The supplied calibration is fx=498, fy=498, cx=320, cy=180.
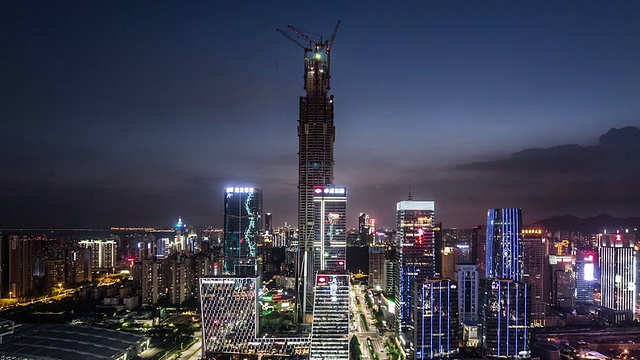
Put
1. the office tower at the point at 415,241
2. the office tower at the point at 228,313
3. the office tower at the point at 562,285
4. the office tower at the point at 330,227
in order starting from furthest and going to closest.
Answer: the office tower at the point at 562,285, the office tower at the point at 330,227, the office tower at the point at 415,241, the office tower at the point at 228,313

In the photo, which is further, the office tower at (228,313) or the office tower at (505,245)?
→ the office tower at (505,245)

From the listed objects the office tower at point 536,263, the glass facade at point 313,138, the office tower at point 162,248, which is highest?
the glass facade at point 313,138

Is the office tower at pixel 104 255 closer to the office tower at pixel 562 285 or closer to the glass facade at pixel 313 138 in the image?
the glass facade at pixel 313 138

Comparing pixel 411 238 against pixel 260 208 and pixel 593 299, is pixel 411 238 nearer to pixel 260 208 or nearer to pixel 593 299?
pixel 260 208

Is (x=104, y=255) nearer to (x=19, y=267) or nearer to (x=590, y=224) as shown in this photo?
(x=19, y=267)

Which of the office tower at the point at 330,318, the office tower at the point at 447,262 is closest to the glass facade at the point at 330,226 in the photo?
the office tower at the point at 447,262

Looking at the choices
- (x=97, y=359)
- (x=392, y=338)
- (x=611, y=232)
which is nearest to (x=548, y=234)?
(x=611, y=232)

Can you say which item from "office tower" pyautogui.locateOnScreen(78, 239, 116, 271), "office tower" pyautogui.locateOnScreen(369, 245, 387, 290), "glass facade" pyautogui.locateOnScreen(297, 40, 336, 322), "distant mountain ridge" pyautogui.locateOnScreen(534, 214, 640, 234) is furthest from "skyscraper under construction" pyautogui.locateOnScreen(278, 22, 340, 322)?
"office tower" pyautogui.locateOnScreen(78, 239, 116, 271)

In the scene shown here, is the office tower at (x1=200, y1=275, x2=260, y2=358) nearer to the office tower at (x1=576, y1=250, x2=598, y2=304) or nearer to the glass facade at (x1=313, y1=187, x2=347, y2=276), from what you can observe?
the glass facade at (x1=313, y1=187, x2=347, y2=276)
